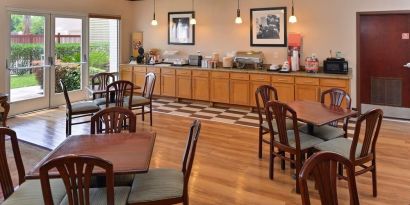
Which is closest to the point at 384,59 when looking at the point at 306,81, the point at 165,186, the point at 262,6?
the point at 306,81

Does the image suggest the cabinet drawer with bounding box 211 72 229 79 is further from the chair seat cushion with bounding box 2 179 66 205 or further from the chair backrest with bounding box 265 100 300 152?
the chair seat cushion with bounding box 2 179 66 205

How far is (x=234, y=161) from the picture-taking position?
4.31 m

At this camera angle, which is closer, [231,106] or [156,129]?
[156,129]

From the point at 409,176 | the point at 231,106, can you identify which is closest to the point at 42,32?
the point at 231,106

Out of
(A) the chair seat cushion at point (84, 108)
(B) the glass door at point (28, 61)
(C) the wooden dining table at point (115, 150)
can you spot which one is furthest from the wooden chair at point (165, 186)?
(B) the glass door at point (28, 61)

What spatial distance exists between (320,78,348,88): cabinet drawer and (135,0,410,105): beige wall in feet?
1.69

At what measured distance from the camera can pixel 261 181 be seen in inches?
146

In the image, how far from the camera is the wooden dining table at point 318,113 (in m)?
3.44

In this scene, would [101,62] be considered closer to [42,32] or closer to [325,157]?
[42,32]

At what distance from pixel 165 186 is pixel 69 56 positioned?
6364mm

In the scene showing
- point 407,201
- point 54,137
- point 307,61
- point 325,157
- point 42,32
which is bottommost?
point 407,201

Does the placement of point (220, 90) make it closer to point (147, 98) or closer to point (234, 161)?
point (147, 98)

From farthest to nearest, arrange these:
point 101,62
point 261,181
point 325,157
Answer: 1. point 101,62
2. point 261,181
3. point 325,157

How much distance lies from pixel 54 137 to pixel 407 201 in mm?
4773
